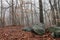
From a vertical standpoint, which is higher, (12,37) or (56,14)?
(56,14)

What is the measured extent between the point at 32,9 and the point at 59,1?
596 centimetres

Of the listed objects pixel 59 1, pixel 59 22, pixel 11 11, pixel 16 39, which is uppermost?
pixel 59 1

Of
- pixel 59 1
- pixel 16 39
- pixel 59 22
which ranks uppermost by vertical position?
pixel 59 1

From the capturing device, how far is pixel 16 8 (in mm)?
19438

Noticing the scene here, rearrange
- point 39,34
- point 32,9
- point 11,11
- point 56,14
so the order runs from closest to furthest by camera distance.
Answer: point 39,34, point 56,14, point 11,11, point 32,9

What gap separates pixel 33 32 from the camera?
31.2 feet

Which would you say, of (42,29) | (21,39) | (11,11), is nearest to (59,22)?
(42,29)

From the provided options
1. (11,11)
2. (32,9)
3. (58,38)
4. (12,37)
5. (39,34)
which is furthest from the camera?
(32,9)

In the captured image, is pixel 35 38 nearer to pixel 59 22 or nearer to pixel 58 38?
pixel 58 38

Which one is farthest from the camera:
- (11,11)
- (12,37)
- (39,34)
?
(11,11)

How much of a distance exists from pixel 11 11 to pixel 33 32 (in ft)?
31.8

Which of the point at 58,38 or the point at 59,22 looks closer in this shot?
the point at 58,38

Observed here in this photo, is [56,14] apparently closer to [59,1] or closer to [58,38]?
[59,1]

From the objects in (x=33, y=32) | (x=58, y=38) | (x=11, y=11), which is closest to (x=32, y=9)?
(x=11, y=11)
